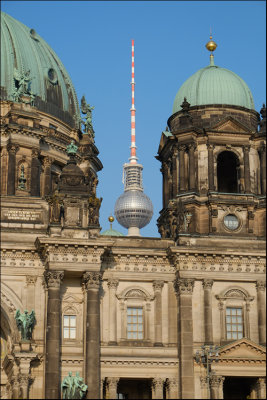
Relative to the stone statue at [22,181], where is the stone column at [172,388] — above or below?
below

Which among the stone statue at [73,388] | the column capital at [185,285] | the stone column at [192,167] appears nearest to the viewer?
the stone statue at [73,388]

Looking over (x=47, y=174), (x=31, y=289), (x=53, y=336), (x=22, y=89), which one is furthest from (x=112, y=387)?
(x=22, y=89)

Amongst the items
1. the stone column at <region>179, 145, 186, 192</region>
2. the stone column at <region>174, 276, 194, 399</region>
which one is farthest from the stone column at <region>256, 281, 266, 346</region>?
the stone column at <region>179, 145, 186, 192</region>

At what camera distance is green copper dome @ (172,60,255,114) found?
5809cm

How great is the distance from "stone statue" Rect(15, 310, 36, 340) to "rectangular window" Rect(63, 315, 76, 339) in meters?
1.96

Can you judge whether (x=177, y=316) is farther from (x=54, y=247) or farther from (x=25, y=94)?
(x=25, y=94)

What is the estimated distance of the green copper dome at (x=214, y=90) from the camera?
58.1m

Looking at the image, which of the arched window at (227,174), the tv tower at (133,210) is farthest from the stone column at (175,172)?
the tv tower at (133,210)

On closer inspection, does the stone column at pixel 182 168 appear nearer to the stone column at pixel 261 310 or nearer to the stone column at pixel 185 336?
the stone column at pixel 185 336

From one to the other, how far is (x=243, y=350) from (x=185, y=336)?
337cm

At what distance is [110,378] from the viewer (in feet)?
171

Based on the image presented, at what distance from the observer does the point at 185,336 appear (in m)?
52.3

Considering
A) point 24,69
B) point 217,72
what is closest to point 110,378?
point 217,72

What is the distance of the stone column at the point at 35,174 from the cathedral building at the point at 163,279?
255 centimetres
